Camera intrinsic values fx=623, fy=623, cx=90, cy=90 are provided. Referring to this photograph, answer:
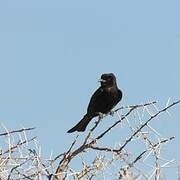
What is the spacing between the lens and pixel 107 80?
11.6 meters

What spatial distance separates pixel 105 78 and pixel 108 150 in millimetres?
6446

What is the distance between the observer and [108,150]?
5.36 m

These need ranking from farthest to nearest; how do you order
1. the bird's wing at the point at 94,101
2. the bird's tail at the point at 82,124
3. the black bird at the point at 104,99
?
the bird's wing at the point at 94,101 < the black bird at the point at 104,99 < the bird's tail at the point at 82,124

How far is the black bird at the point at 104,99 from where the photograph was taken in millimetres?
10531

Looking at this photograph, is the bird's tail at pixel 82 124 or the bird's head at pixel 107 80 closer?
the bird's tail at pixel 82 124

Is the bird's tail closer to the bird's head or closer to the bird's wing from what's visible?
the bird's wing

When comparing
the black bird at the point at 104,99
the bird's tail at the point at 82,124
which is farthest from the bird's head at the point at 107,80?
the bird's tail at the point at 82,124

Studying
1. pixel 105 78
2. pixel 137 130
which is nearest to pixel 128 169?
pixel 137 130

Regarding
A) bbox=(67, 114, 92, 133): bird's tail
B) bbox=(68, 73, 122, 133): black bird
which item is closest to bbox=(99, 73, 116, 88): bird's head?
bbox=(68, 73, 122, 133): black bird

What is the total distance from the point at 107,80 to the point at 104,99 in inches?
30.9

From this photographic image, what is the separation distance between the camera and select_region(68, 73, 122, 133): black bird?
10.5m

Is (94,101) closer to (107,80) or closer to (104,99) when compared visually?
(104,99)

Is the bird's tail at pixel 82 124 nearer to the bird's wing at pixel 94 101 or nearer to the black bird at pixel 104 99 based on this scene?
the black bird at pixel 104 99

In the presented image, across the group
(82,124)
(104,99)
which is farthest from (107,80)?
(82,124)
